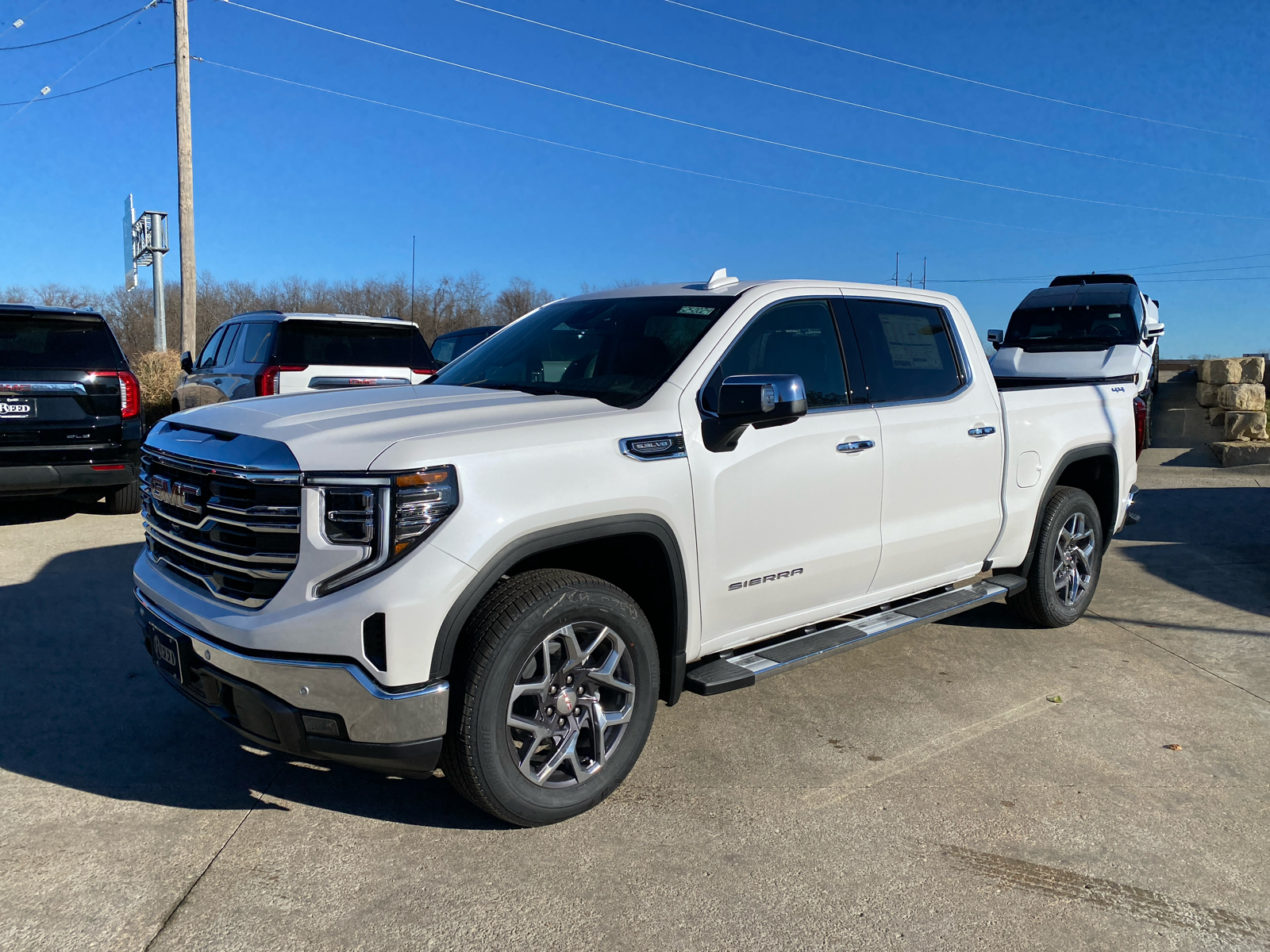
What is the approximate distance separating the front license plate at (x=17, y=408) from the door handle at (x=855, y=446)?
21.6 feet

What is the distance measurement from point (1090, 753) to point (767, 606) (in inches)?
61.4

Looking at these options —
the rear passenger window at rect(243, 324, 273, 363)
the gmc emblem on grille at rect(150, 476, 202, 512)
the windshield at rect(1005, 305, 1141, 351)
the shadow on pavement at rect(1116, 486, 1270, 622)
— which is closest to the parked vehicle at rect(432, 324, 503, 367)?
the rear passenger window at rect(243, 324, 273, 363)

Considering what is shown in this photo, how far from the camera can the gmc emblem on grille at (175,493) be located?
10.6 feet

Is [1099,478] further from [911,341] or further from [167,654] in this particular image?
[167,654]

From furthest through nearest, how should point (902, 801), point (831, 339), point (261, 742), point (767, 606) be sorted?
point (831, 339)
point (767, 606)
point (902, 801)
point (261, 742)

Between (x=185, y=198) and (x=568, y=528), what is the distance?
16.7m

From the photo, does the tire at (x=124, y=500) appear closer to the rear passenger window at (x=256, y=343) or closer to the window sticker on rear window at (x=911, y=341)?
the rear passenger window at (x=256, y=343)

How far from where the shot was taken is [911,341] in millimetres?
4820

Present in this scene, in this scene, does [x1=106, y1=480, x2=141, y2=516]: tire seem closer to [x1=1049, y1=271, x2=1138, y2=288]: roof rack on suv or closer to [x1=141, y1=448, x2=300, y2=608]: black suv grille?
[x1=141, y1=448, x2=300, y2=608]: black suv grille

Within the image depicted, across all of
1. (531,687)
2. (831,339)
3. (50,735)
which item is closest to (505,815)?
(531,687)

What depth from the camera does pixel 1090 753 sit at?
4047 millimetres

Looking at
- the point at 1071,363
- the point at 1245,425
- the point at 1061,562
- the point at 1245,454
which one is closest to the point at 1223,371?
the point at 1245,425

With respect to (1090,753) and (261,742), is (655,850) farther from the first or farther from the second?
(1090,753)

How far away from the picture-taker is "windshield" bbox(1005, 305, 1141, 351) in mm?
14750
